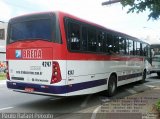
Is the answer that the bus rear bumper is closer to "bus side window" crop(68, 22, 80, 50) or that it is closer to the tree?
"bus side window" crop(68, 22, 80, 50)

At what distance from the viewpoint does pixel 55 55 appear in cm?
970

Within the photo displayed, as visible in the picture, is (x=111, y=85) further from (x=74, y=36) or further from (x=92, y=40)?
(x=74, y=36)

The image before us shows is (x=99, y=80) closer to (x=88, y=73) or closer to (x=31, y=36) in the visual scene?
(x=88, y=73)

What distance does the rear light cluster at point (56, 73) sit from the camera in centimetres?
966

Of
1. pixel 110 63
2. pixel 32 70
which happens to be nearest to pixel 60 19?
pixel 32 70

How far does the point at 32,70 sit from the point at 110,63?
4458mm

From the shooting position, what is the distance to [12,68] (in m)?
10.8

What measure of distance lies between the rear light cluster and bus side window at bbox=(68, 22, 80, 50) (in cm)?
87

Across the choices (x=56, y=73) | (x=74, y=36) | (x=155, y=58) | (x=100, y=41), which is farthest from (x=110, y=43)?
(x=155, y=58)

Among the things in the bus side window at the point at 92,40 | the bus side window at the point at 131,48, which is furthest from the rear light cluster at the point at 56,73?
the bus side window at the point at 131,48

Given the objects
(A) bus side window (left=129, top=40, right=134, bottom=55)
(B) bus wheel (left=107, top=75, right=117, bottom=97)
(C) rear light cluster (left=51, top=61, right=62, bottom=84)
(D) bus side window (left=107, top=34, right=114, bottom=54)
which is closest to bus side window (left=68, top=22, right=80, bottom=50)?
(C) rear light cluster (left=51, top=61, right=62, bottom=84)

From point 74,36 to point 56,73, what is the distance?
4.99 ft

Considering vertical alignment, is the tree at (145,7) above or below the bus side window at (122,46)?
above

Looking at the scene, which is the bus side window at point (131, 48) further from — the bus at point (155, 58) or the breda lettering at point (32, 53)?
the bus at point (155, 58)
